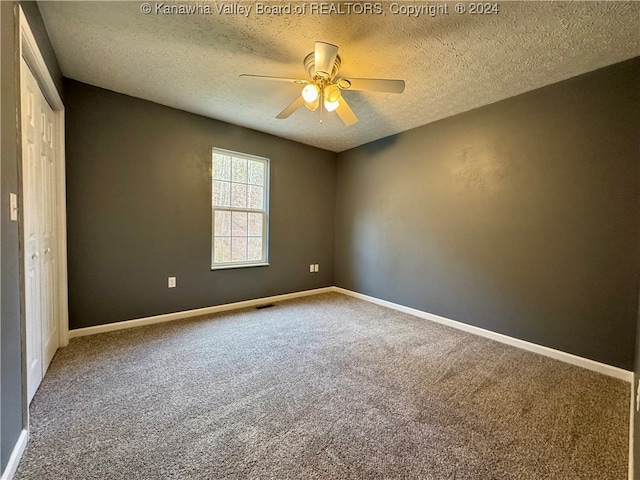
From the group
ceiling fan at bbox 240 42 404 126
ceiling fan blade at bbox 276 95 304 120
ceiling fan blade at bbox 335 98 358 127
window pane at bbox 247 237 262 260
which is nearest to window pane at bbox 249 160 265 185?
window pane at bbox 247 237 262 260

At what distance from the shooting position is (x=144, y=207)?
2.98 m

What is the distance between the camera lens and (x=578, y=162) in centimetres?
232

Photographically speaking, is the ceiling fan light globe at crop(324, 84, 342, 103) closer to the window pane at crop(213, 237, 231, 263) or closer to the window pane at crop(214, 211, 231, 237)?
the window pane at crop(214, 211, 231, 237)

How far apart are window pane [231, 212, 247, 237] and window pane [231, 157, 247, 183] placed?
47cm

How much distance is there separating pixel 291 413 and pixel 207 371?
0.82m

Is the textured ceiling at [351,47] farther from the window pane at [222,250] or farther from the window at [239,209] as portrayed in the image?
the window pane at [222,250]

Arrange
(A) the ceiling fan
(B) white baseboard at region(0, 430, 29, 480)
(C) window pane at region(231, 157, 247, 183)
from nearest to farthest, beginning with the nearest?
(B) white baseboard at region(0, 430, 29, 480), (A) the ceiling fan, (C) window pane at region(231, 157, 247, 183)

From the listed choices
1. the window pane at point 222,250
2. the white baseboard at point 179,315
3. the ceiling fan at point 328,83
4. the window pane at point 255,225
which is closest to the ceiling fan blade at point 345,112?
the ceiling fan at point 328,83

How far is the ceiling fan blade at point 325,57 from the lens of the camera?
1673 mm

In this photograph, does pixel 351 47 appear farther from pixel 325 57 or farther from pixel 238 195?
pixel 238 195

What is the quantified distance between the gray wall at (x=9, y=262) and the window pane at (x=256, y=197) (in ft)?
8.64

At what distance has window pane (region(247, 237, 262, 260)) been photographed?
12.8 feet

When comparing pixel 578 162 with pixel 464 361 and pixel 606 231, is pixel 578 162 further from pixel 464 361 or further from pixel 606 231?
pixel 464 361

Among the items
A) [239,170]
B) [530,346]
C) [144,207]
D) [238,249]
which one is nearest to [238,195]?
[239,170]
